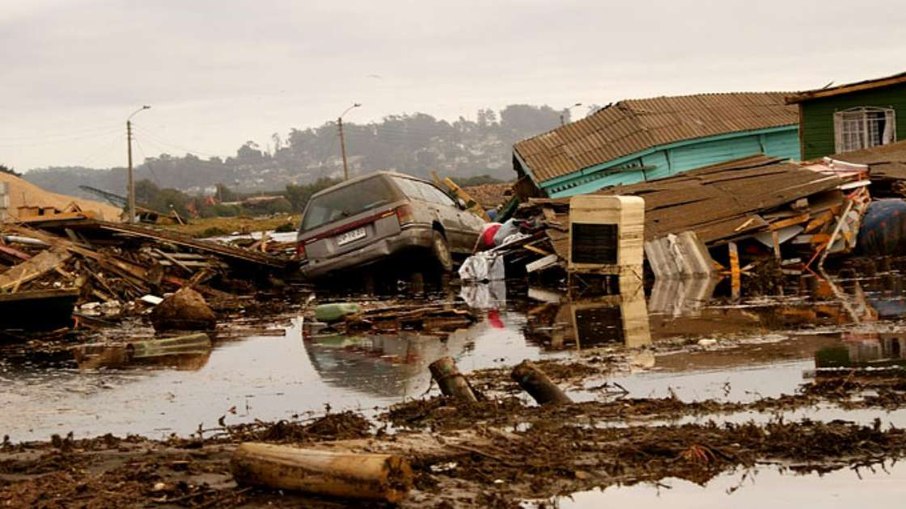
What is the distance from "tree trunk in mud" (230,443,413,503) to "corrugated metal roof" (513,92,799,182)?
30.9 m

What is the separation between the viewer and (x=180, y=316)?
1703cm

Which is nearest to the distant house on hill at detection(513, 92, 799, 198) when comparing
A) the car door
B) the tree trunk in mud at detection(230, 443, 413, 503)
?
the car door

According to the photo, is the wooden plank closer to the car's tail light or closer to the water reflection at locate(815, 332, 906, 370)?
the car's tail light

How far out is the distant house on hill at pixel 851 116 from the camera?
3331 cm

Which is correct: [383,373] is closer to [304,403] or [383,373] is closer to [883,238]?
[304,403]

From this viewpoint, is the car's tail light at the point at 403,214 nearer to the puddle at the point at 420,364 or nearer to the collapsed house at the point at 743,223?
the collapsed house at the point at 743,223

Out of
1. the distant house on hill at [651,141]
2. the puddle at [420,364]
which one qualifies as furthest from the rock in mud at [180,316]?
the distant house on hill at [651,141]

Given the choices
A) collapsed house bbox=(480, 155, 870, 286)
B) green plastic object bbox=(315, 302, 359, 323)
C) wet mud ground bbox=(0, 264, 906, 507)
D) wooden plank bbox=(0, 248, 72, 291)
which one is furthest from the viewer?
collapsed house bbox=(480, 155, 870, 286)

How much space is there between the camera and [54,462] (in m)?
7.23

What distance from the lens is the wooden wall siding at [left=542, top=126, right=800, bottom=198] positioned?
37.1m

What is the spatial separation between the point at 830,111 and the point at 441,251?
48.8 ft

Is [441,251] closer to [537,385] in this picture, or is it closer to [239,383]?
[239,383]

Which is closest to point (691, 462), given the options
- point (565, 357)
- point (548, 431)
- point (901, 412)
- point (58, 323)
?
point (548, 431)

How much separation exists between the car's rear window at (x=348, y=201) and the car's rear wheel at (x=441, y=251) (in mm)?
1306
